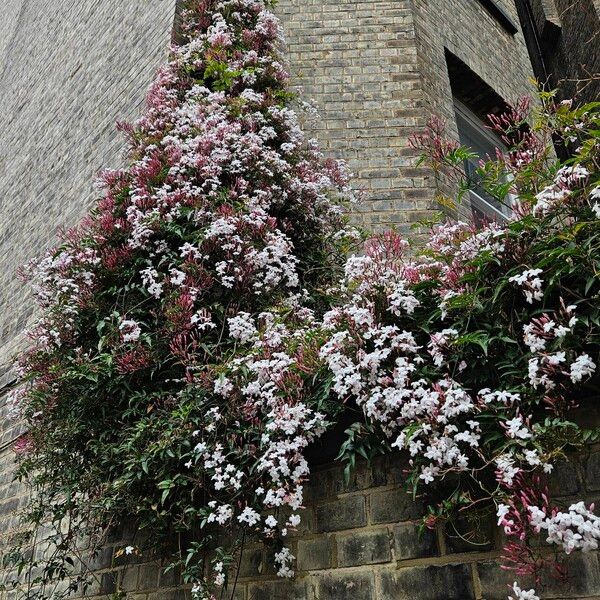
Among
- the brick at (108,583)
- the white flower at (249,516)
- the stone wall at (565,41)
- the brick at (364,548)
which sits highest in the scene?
the stone wall at (565,41)

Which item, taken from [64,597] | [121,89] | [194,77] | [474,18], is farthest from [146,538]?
[474,18]

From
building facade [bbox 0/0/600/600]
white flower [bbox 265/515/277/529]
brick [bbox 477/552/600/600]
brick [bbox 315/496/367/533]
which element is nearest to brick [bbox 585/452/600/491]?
building facade [bbox 0/0/600/600]

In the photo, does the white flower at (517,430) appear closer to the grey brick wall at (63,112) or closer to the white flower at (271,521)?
the white flower at (271,521)

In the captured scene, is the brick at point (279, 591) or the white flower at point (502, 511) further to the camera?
the brick at point (279, 591)

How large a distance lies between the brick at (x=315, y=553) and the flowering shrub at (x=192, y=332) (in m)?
0.09

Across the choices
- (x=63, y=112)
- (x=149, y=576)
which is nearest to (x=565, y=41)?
(x=63, y=112)

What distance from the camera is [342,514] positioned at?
9.12 feet

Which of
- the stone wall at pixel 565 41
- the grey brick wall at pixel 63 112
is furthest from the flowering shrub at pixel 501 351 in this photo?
the stone wall at pixel 565 41

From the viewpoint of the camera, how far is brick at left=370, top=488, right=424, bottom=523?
2.56 m

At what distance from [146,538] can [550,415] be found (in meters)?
2.44

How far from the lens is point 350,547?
2691 millimetres

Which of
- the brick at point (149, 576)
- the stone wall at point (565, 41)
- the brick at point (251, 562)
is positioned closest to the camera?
the brick at point (251, 562)

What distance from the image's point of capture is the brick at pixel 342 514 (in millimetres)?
2725

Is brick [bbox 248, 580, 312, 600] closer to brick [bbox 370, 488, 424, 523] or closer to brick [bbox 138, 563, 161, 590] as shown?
brick [bbox 370, 488, 424, 523]
